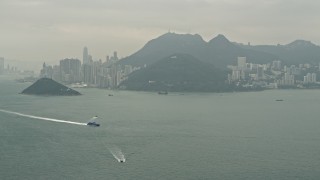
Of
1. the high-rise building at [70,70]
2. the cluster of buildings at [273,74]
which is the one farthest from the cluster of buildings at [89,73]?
the cluster of buildings at [273,74]

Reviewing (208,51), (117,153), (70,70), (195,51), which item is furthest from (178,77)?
(117,153)

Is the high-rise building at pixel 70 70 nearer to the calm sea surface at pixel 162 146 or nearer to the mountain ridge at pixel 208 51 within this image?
the mountain ridge at pixel 208 51

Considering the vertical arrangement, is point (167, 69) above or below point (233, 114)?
above

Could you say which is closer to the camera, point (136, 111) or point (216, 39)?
point (136, 111)

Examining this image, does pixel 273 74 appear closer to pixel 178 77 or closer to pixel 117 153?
pixel 178 77

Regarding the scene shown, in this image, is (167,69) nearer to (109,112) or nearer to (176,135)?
(109,112)

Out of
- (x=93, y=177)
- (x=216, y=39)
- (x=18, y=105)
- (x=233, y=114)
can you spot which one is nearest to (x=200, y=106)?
(x=233, y=114)

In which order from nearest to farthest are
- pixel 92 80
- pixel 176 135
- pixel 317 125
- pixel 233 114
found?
pixel 176 135
pixel 317 125
pixel 233 114
pixel 92 80
